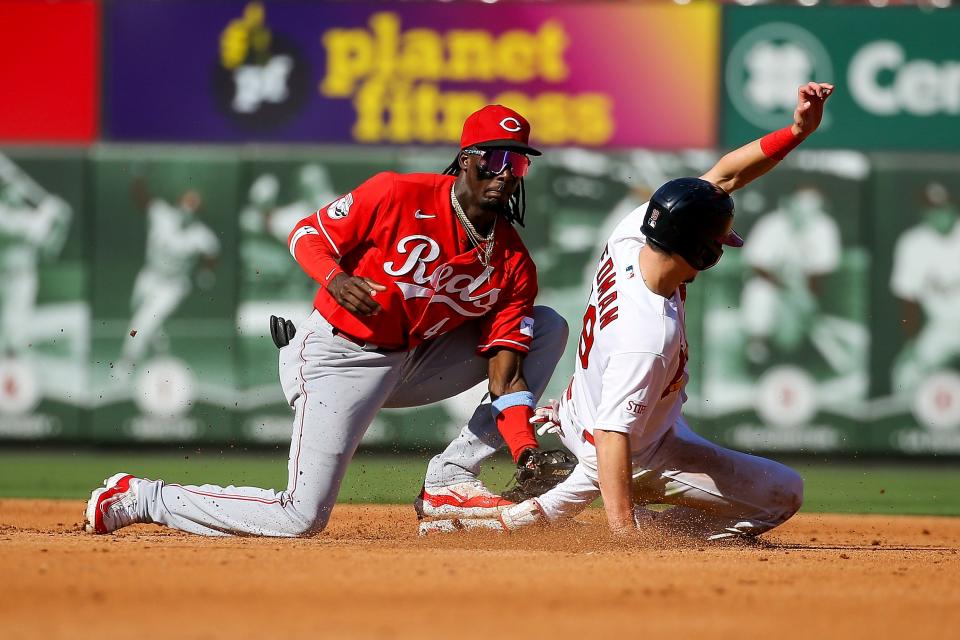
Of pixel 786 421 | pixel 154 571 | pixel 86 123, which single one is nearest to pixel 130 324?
pixel 86 123

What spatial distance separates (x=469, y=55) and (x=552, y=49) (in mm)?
685

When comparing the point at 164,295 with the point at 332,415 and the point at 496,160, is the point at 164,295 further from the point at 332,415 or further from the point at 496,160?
the point at 496,160

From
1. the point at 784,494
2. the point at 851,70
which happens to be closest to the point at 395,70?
the point at 851,70

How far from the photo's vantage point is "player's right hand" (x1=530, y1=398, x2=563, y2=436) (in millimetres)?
5355

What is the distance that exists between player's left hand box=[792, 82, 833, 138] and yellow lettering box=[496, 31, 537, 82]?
20.9 ft

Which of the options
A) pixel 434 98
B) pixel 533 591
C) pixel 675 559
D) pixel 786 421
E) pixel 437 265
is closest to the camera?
pixel 533 591

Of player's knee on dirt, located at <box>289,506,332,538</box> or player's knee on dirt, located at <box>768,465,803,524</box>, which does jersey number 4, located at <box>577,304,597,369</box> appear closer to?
player's knee on dirt, located at <box>768,465,803,524</box>

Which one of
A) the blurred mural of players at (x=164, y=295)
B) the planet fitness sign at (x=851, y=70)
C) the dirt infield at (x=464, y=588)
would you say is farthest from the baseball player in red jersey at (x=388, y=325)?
the planet fitness sign at (x=851, y=70)

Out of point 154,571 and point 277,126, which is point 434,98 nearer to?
point 277,126

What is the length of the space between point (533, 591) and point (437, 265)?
169 centimetres

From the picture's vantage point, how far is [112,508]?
5.22 m

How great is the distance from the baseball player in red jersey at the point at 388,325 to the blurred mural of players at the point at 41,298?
560 centimetres

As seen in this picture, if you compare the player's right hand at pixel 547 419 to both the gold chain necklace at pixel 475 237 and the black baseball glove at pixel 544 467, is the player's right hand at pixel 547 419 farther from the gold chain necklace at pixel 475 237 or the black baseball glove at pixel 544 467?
the gold chain necklace at pixel 475 237

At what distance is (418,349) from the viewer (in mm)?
5633
